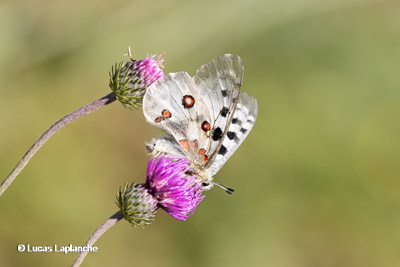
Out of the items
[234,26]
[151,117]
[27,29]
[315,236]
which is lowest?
[315,236]

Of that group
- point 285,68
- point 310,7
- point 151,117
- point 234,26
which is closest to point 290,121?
point 285,68

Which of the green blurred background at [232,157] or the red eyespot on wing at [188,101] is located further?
the green blurred background at [232,157]

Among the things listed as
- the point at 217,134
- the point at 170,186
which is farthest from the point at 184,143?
the point at 170,186

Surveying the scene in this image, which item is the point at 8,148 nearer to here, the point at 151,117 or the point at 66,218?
the point at 66,218

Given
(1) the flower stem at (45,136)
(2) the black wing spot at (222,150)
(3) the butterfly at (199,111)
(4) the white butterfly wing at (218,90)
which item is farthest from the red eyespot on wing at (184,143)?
(1) the flower stem at (45,136)

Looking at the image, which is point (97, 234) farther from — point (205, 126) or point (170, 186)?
point (205, 126)

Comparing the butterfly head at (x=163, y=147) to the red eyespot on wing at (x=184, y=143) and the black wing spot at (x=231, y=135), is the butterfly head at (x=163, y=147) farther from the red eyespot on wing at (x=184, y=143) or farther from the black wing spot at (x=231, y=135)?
the black wing spot at (x=231, y=135)
